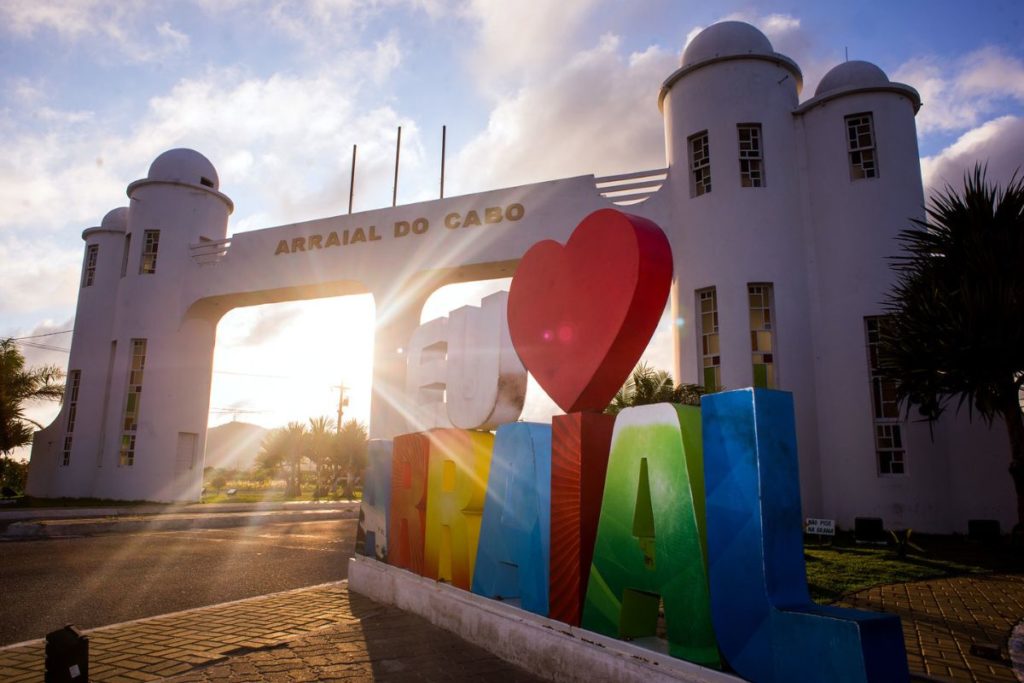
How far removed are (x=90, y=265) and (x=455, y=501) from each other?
24977 millimetres

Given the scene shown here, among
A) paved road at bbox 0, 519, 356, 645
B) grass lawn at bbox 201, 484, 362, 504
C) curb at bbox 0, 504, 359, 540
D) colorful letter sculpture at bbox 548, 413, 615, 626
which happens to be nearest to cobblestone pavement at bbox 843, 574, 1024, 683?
colorful letter sculpture at bbox 548, 413, 615, 626

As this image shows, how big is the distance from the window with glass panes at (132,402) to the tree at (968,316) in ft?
71.8

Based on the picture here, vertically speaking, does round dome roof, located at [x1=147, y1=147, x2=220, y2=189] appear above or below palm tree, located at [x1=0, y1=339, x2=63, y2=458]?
above

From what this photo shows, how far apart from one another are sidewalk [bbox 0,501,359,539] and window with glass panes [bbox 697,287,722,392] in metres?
13.1

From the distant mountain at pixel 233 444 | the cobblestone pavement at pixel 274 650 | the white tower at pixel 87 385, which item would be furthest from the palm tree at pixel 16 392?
the distant mountain at pixel 233 444

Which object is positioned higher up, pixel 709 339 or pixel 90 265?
pixel 90 265

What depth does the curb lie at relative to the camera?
14289 mm

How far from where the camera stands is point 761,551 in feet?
11.9

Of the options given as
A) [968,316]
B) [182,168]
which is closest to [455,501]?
[968,316]

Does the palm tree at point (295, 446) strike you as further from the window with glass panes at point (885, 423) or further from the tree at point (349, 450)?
the window with glass panes at point (885, 423)

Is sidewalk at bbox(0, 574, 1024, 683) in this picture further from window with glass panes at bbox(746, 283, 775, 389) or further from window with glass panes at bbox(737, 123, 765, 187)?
window with glass panes at bbox(737, 123, 765, 187)

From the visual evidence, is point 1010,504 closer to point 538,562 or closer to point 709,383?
point 709,383

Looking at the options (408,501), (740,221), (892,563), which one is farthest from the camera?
(740,221)

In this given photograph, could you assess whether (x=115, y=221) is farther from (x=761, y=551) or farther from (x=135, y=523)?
(x=761, y=551)
